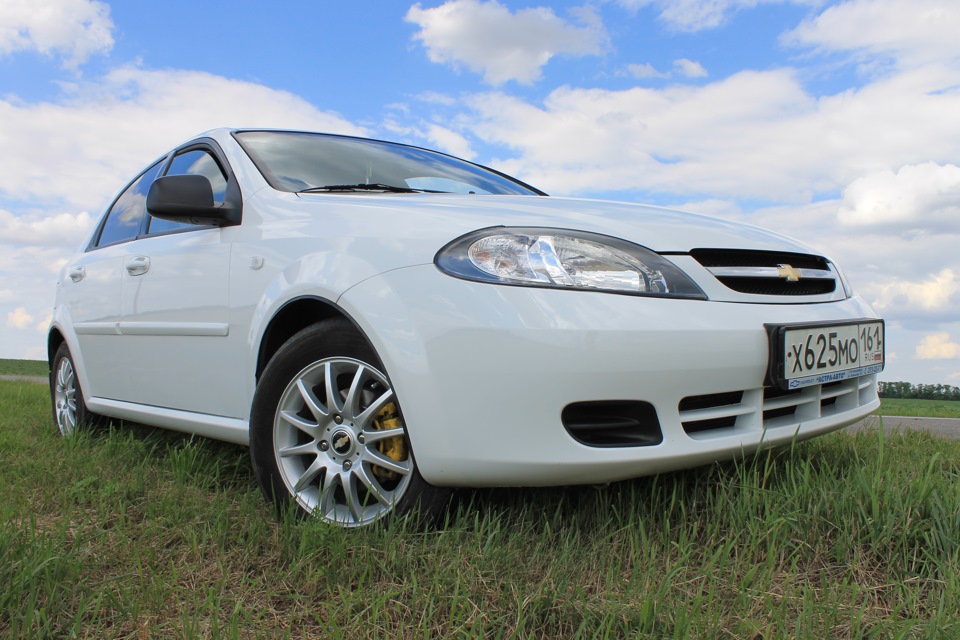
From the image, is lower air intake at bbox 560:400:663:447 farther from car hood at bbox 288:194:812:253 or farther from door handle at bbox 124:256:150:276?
door handle at bbox 124:256:150:276

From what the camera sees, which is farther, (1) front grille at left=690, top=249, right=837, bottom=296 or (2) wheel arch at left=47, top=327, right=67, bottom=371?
(2) wheel arch at left=47, top=327, right=67, bottom=371

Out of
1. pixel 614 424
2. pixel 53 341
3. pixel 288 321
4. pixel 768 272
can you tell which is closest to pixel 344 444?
pixel 288 321

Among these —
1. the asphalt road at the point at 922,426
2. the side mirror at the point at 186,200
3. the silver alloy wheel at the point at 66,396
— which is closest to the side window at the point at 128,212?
the silver alloy wheel at the point at 66,396

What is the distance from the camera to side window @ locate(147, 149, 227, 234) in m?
3.19

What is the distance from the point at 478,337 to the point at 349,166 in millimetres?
1451

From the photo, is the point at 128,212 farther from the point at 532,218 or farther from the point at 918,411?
the point at 918,411

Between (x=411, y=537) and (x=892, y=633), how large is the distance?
3.70 ft

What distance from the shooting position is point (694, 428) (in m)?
2.11

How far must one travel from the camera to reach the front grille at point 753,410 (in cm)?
208

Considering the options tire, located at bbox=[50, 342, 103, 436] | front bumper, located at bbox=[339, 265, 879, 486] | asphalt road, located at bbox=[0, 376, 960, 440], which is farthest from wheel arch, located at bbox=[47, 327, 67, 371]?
asphalt road, located at bbox=[0, 376, 960, 440]

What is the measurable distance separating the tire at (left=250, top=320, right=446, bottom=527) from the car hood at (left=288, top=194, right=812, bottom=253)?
366mm

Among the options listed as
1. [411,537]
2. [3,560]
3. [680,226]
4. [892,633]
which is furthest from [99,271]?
[892,633]

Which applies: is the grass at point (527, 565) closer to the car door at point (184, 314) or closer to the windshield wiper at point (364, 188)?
the car door at point (184, 314)

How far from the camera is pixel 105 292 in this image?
152 inches
